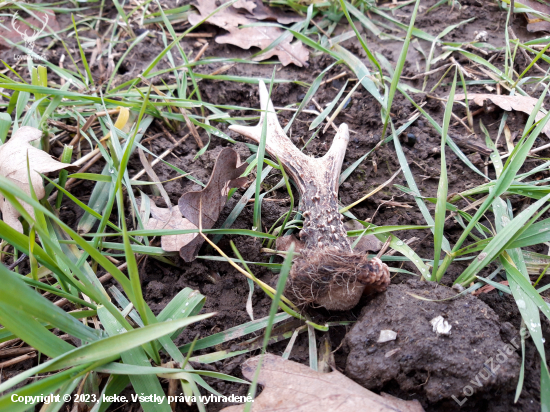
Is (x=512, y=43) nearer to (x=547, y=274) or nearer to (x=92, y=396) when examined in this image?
(x=547, y=274)

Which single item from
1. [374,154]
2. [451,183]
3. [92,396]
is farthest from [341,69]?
[92,396]

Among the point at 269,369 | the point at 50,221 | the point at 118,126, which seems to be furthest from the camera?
the point at 118,126

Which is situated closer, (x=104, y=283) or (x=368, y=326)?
(x=368, y=326)

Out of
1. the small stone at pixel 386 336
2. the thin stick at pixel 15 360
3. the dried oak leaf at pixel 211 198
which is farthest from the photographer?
the dried oak leaf at pixel 211 198

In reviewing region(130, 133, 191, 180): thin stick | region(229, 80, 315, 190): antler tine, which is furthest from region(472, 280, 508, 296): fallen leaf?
region(130, 133, 191, 180): thin stick
